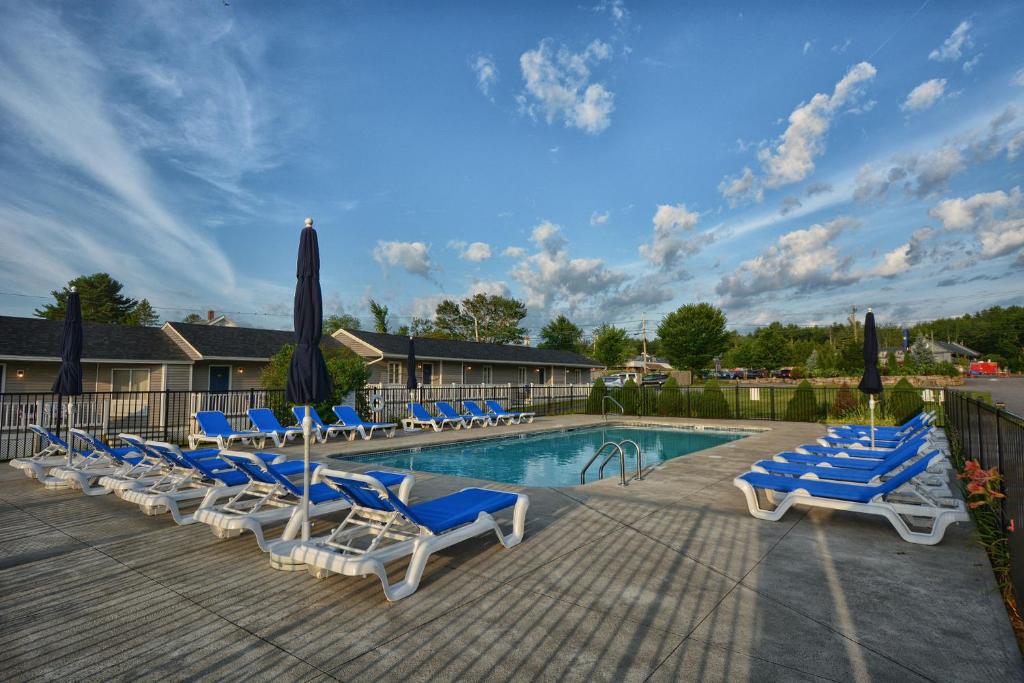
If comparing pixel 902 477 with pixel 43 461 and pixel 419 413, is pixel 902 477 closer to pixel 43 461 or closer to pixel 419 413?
pixel 43 461

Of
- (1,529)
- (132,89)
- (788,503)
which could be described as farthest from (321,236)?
(132,89)

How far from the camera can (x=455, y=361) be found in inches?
1202

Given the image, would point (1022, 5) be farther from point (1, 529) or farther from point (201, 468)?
point (1, 529)

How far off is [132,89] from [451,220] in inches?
655

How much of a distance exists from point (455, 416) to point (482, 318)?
49825mm

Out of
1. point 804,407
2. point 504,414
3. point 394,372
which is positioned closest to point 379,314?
point 394,372

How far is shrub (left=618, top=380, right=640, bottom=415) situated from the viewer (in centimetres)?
2038

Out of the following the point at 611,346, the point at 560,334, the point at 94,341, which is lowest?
the point at 94,341

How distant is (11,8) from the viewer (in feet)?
38.1

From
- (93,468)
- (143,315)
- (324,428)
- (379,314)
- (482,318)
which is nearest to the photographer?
(93,468)

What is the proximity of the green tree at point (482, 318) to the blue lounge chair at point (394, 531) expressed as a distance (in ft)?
196

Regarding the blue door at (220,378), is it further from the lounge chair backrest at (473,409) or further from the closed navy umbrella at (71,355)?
the closed navy umbrella at (71,355)

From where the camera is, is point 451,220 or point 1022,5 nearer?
point 1022,5

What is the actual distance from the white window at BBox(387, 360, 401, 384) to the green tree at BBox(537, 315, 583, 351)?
39522 mm
